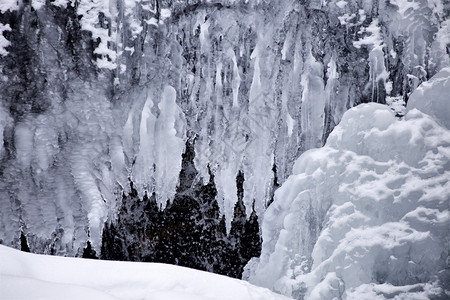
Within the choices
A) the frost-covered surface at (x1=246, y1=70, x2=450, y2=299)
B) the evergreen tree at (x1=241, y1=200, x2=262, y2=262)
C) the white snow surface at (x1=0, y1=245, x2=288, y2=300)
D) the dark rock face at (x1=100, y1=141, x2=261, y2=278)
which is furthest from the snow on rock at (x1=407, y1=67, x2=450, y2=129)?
the evergreen tree at (x1=241, y1=200, x2=262, y2=262)

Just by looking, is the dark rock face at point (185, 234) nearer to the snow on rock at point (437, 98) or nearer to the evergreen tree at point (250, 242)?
the evergreen tree at point (250, 242)

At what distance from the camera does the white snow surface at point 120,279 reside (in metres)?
2.17

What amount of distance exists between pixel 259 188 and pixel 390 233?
227 centimetres

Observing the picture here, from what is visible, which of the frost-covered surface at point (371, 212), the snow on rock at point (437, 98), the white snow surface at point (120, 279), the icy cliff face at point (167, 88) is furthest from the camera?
the icy cliff face at point (167, 88)

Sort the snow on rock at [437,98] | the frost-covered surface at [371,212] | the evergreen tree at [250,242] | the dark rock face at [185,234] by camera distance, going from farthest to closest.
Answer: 1. the evergreen tree at [250,242]
2. the dark rock face at [185,234]
3. the snow on rock at [437,98]
4. the frost-covered surface at [371,212]

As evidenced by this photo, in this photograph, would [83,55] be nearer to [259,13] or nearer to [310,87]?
[259,13]

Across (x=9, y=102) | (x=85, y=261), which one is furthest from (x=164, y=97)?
(x=85, y=261)

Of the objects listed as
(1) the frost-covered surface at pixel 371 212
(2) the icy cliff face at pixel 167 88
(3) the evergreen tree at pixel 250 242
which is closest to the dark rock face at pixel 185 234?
(3) the evergreen tree at pixel 250 242

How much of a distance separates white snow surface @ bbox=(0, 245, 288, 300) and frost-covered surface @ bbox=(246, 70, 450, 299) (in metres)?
0.69

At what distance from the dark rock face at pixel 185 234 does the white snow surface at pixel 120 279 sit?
4267 millimetres

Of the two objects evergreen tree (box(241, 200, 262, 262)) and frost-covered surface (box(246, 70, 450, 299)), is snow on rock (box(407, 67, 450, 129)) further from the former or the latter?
evergreen tree (box(241, 200, 262, 262))

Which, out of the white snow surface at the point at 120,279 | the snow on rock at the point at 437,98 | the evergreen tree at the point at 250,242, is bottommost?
the evergreen tree at the point at 250,242

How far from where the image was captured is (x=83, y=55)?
181 inches

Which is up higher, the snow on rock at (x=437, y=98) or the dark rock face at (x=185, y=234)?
the snow on rock at (x=437, y=98)
